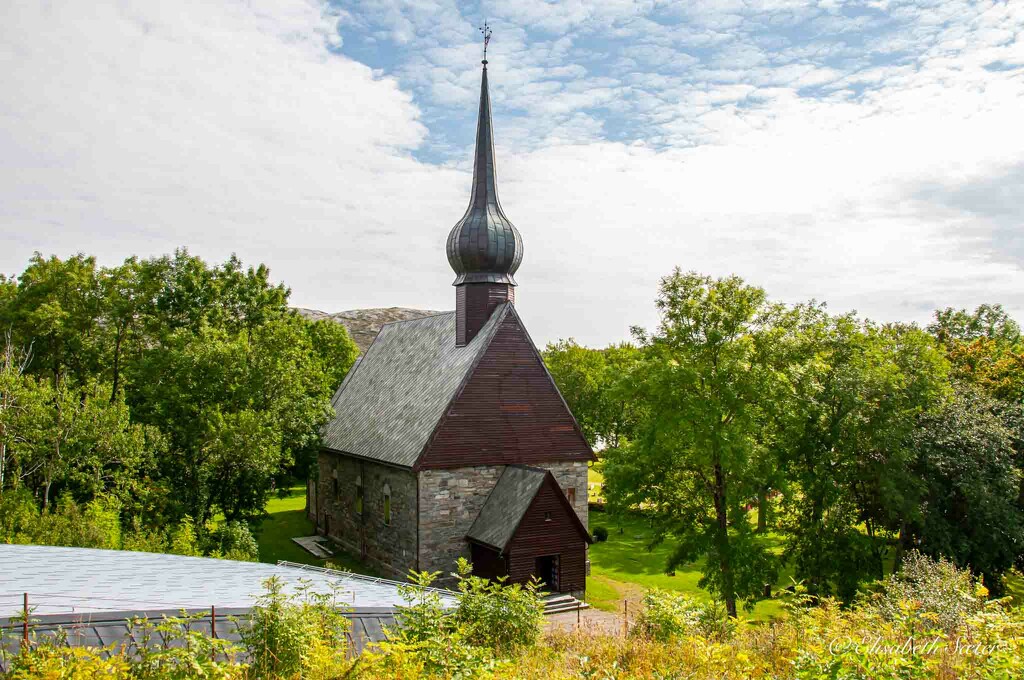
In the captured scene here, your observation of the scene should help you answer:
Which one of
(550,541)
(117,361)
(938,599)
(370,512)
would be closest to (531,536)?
(550,541)

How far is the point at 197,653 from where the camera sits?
8.04 metres

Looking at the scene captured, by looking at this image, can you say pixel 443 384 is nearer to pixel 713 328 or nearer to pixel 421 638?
pixel 713 328

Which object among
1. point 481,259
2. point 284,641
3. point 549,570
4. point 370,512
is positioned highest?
point 481,259

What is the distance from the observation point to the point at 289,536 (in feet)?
109

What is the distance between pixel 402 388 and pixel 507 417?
5887 mm

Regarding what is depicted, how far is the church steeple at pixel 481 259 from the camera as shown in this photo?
27.3 metres

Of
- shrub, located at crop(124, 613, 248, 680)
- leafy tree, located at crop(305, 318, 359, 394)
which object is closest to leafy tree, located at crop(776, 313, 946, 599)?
shrub, located at crop(124, 613, 248, 680)

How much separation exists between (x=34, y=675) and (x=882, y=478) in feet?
77.6

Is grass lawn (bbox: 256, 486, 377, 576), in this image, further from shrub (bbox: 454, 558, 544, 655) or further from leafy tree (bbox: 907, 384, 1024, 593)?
Result: leafy tree (bbox: 907, 384, 1024, 593)

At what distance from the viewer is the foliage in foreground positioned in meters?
7.21

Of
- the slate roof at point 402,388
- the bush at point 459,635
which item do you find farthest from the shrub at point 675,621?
the slate roof at point 402,388

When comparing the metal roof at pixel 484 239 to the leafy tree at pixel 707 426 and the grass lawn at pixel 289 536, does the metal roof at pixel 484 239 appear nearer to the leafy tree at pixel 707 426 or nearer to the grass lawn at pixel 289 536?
the leafy tree at pixel 707 426

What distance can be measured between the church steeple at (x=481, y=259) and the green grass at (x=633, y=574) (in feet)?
29.5

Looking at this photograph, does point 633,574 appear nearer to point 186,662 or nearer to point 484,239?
point 484,239
